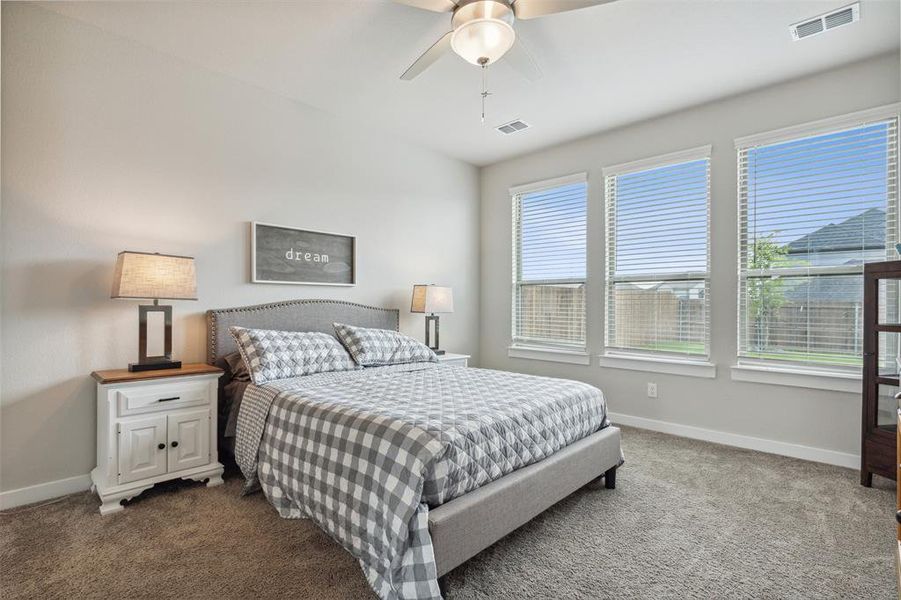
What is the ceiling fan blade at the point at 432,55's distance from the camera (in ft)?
7.41

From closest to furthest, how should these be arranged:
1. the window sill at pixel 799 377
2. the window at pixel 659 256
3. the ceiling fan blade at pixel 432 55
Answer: the ceiling fan blade at pixel 432 55 < the window sill at pixel 799 377 < the window at pixel 659 256

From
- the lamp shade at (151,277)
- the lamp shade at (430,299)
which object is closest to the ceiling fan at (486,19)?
the lamp shade at (151,277)

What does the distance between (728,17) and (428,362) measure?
2.96 metres

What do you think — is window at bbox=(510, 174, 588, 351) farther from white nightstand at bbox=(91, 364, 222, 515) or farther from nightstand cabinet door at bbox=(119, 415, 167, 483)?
nightstand cabinet door at bbox=(119, 415, 167, 483)

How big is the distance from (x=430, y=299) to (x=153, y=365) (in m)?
2.24

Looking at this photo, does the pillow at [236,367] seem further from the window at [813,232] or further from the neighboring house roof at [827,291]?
the neighboring house roof at [827,291]

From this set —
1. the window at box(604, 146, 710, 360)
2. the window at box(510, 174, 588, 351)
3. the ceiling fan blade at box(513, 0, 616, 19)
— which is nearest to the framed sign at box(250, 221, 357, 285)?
the window at box(510, 174, 588, 351)

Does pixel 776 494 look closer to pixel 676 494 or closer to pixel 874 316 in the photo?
pixel 676 494

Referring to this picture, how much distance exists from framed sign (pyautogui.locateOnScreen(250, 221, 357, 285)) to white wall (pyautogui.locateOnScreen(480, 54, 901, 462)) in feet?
7.12

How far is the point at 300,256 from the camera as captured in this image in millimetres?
3588

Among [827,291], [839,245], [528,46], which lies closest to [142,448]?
[528,46]

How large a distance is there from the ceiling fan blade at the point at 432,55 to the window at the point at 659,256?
7.68 feet

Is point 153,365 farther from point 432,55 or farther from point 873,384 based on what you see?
point 873,384

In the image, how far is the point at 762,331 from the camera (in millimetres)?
3398
